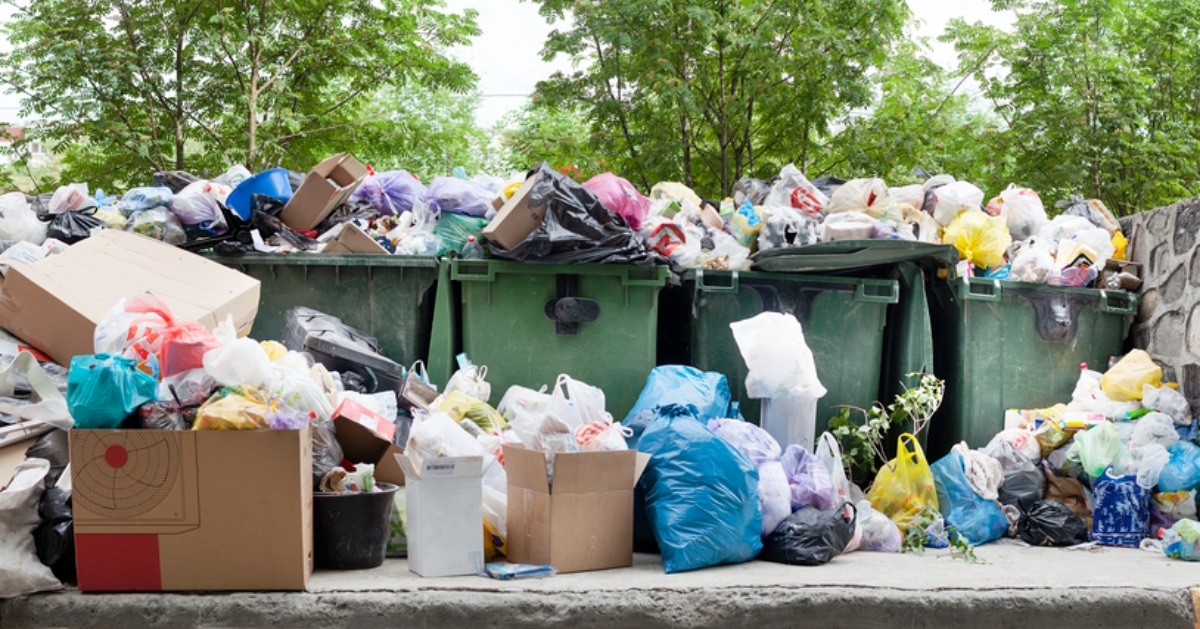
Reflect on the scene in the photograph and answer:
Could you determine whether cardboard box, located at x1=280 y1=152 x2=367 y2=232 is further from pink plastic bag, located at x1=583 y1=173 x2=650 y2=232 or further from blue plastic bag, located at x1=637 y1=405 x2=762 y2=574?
blue plastic bag, located at x1=637 y1=405 x2=762 y2=574

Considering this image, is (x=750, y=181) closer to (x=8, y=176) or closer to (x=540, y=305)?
(x=540, y=305)

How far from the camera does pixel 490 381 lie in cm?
466

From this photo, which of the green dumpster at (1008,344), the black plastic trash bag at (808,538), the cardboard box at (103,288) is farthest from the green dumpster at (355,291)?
the green dumpster at (1008,344)

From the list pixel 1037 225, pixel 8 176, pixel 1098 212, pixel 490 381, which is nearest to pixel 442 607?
pixel 490 381

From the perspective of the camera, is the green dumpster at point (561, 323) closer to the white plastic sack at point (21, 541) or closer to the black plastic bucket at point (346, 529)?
the black plastic bucket at point (346, 529)

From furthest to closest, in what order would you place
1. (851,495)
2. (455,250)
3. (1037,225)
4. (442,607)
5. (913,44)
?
(913,44) < (1037,225) < (455,250) < (851,495) < (442,607)

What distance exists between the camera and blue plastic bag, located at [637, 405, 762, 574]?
3.49m

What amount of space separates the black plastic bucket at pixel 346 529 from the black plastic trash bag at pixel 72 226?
247 centimetres

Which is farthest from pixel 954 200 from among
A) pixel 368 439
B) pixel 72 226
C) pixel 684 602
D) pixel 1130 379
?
pixel 72 226

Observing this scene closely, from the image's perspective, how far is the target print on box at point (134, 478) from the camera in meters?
3.02

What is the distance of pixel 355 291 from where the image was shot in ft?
15.7

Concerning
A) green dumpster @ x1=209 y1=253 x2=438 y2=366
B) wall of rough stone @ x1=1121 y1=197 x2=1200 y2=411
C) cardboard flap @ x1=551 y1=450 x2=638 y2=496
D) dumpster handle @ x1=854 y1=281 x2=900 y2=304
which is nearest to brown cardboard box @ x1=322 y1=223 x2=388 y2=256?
green dumpster @ x1=209 y1=253 x2=438 y2=366

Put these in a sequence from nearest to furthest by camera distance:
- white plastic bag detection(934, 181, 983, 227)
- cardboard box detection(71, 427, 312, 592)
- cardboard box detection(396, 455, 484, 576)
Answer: cardboard box detection(71, 427, 312, 592), cardboard box detection(396, 455, 484, 576), white plastic bag detection(934, 181, 983, 227)

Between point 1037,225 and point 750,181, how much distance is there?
1601 mm
